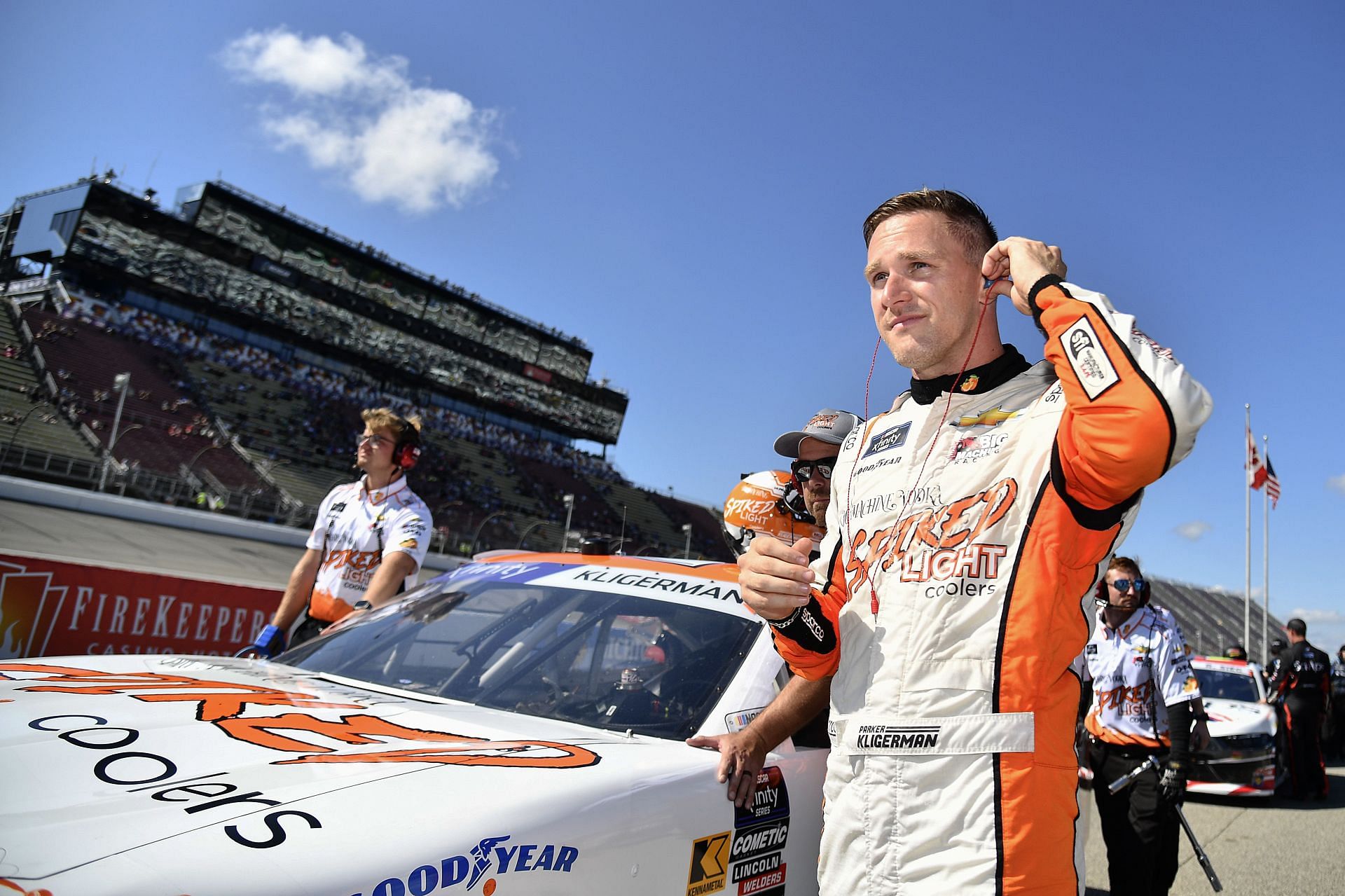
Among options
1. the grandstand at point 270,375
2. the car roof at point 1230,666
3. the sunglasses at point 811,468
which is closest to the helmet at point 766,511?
the sunglasses at point 811,468

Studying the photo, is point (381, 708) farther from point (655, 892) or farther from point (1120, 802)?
point (1120, 802)

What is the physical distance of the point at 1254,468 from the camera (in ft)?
72.1

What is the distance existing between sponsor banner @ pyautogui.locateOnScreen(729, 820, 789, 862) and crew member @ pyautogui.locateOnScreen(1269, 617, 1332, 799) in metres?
9.93

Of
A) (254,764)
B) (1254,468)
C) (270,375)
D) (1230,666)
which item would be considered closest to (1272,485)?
(1254,468)

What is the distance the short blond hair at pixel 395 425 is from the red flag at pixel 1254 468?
75.7 ft

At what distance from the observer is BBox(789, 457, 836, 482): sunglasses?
10.7 ft

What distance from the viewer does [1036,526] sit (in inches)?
57.7

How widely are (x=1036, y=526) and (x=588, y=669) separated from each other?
1.47 metres

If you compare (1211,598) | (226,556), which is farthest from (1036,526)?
(1211,598)

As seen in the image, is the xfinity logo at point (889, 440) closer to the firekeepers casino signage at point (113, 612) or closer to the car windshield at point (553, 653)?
the car windshield at point (553, 653)

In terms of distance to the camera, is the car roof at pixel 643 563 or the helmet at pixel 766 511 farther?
the helmet at pixel 766 511

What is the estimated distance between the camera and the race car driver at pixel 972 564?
4.48ft

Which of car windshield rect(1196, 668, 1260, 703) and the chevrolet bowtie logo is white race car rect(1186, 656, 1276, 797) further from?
the chevrolet bowtie logo

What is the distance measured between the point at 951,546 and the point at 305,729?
134cm
